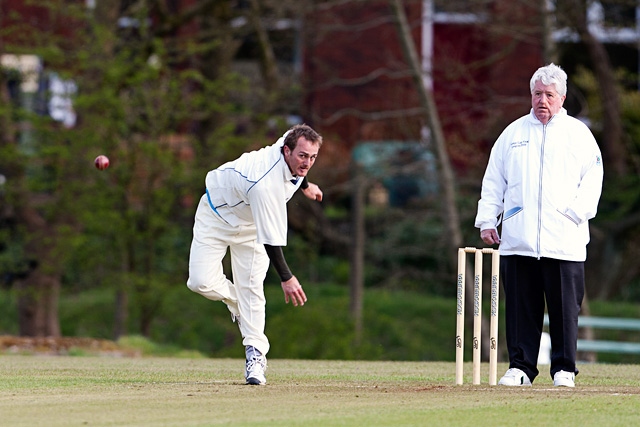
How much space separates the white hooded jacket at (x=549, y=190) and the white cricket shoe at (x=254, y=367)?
136cm

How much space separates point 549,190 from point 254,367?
1817 millimetres

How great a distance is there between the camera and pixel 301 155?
632cm

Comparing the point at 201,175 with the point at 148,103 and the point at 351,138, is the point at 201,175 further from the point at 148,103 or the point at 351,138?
the point at 351,138

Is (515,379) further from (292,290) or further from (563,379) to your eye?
(292,290)

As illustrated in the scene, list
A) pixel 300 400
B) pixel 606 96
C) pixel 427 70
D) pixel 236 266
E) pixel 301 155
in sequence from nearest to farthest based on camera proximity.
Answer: pixel 300 400
pixel 301 155
pixel 236 266
pixel 606 96
pixel 427 70

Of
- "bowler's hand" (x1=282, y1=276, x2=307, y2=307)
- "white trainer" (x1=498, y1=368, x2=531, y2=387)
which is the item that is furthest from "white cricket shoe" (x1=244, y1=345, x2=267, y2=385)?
"white trainer" (x1=498, y1=368, x2=531, y2=387)

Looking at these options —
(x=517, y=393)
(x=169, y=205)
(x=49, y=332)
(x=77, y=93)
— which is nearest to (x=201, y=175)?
(x=169, y=205)

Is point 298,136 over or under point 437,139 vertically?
under

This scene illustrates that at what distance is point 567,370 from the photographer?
656cm

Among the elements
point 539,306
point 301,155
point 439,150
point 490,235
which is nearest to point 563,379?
point 539,306

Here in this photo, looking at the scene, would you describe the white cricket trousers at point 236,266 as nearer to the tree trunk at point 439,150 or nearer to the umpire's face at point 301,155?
the umpire's face at point 301,155

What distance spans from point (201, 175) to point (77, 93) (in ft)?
6.17

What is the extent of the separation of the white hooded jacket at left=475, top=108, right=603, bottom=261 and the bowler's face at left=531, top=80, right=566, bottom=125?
7 cm

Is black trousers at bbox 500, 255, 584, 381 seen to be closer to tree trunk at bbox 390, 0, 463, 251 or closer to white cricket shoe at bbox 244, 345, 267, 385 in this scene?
white cricket shoe at bbox 244, 345, 267, 385
